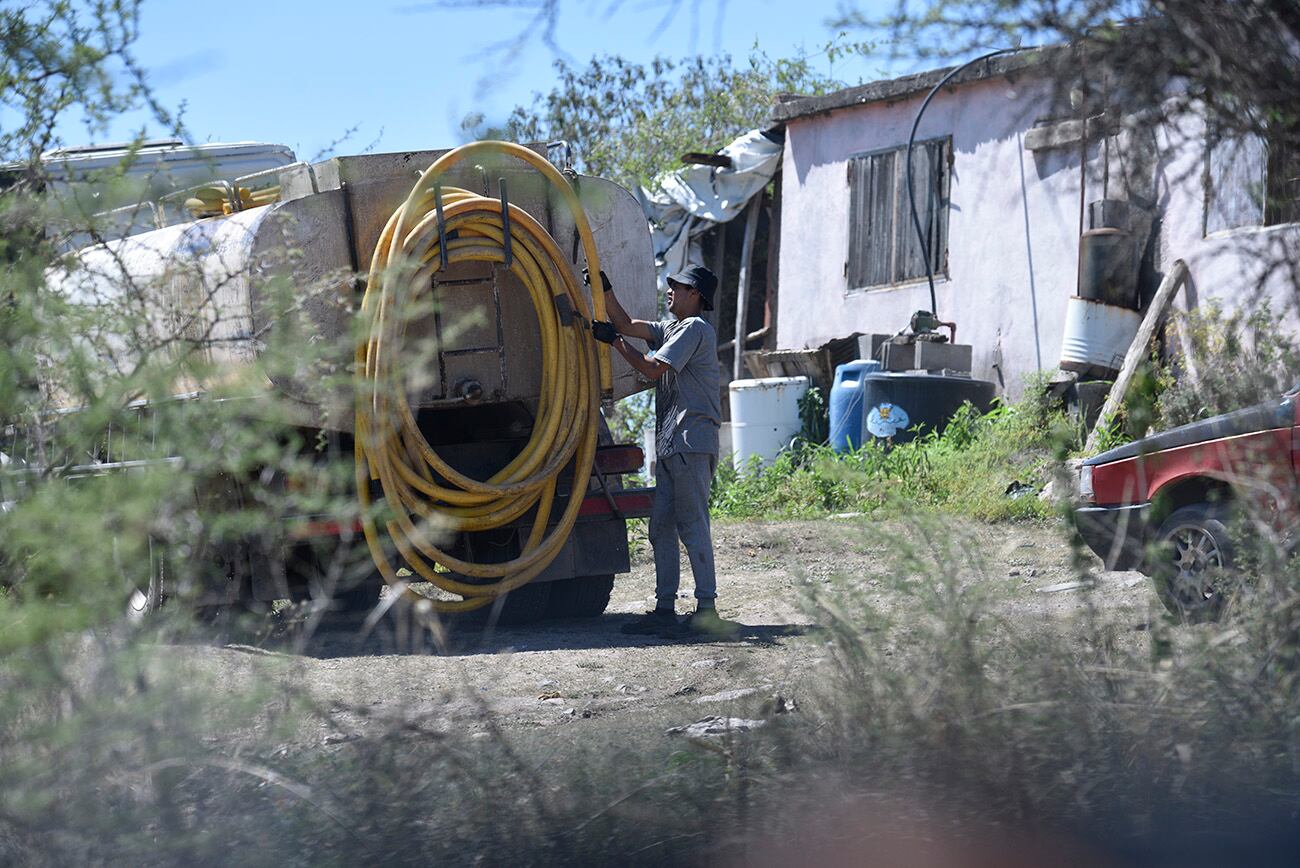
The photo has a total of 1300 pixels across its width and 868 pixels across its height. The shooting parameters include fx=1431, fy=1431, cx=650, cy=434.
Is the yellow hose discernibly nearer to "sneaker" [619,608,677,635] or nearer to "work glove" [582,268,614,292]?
"work glove" [582,268,614,292]

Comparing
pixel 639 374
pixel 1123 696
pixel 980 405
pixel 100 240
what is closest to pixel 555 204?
pixel 639 374

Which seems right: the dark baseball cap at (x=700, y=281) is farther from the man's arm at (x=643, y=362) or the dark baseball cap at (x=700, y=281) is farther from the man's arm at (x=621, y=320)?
the man's arm at (x=643, y=362)

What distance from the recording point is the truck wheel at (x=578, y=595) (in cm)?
820

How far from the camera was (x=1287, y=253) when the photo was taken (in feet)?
13.9

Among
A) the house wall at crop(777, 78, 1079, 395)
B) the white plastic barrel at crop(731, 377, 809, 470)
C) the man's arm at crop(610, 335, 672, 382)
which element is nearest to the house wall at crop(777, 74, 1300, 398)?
the house wall at crop(777, 78, 1079, 395)

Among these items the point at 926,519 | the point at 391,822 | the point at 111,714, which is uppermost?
the point at 926,519

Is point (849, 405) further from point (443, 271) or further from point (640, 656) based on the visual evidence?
point (640, 656)

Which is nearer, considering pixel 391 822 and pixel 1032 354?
pixel 391 822

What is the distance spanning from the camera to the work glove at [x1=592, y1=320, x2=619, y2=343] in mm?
7160

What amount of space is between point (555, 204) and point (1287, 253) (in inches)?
165

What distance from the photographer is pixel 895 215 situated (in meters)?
15.1

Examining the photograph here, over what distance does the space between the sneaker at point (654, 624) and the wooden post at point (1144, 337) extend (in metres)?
5.31

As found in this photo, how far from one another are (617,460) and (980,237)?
7.45 meters

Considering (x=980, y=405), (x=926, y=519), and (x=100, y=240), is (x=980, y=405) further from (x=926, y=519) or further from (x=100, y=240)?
(x=100, y=240)
